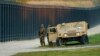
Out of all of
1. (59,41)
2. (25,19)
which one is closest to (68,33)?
(59,41)

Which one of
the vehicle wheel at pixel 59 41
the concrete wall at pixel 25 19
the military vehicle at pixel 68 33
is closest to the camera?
the military vehicle at pixel 68 33

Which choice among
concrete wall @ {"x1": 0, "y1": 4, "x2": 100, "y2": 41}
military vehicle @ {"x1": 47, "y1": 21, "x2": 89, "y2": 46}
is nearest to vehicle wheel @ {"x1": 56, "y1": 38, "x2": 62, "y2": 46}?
military vehicle @ {"x1": 47, "y1": 21, "x2": 89, "y2": 46}

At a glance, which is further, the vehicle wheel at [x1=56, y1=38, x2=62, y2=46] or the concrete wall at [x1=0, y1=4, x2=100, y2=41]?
the concrete wall at [x1=0, y1=4, x2=100, y2=41]

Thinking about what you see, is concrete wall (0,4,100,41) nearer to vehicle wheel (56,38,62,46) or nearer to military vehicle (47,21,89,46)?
military vehicle (47,21,89,46)

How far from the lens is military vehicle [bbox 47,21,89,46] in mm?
29984

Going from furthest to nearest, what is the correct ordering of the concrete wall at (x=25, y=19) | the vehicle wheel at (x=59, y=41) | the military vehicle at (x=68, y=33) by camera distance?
the concrete wall at (x=25, y=19)
the vehicle wheel at (x=59, y=41)
the military vehicle at (x=68, y=33)

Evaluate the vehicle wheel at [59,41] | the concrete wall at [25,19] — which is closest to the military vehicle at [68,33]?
the vehicle wheel at [59,41]

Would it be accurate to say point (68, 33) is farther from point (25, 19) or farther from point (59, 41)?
point (25, 19)

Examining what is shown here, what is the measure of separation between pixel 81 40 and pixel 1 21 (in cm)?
882

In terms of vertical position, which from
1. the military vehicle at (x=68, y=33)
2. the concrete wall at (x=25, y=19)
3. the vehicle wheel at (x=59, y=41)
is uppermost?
the concrete wall at (x=25, y=19)

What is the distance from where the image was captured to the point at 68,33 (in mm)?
29969

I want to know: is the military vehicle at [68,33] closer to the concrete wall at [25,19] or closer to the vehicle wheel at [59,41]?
the vehicle wheel at [59,41]

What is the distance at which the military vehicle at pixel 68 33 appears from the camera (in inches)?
1180

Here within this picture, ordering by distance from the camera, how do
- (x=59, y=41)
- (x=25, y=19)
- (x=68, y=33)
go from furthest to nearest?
(x=25, y=19) → (x=59, y=41) → (x=68, y=33)
